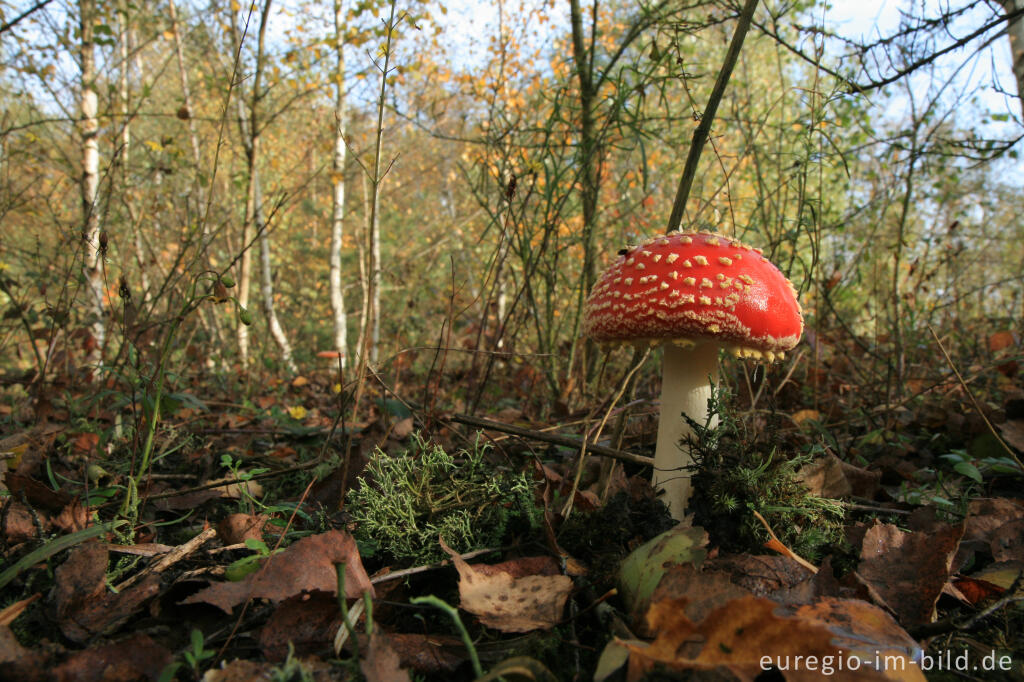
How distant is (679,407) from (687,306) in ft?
1.49

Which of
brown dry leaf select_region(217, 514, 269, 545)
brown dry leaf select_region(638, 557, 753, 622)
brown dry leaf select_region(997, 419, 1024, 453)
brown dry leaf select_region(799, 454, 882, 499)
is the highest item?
brown dry leaf select_region(997, 419, 1024, 453)

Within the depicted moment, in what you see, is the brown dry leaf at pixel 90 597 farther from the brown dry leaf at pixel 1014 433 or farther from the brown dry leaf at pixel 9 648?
the brown dry leaf at pixel 1014 433

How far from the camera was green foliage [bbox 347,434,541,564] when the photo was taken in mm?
1491

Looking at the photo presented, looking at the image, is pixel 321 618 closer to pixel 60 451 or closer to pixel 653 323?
pixel 653 323

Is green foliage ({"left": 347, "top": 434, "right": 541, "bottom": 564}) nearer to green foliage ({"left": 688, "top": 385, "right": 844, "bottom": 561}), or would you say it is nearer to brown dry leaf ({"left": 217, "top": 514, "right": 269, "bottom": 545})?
brown dry leaf ({"left": 217, "top": 514, "right": 269, "bottom": 545})

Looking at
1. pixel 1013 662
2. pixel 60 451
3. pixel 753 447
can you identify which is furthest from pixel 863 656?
pixel 60 451

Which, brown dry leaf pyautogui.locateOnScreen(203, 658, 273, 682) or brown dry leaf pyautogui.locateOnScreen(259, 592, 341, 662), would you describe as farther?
brown dry leaf pyautogui.locateOnScreen(259, 592, 341, 662)

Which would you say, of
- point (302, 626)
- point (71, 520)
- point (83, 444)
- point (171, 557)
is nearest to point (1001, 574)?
point (302, 626)

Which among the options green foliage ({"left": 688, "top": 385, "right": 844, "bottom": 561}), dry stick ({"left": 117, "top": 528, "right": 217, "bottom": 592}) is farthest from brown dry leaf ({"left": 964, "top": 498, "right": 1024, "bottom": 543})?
dry stick ({"left": 117, "top": 528, "right": 217, "bottom": 592})

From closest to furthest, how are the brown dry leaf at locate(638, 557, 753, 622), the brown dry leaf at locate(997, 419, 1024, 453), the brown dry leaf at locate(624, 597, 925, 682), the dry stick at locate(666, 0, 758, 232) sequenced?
the brown dry leaf at locate(624, 597, 925, 682) < the brown dry leaf at locate(638, 557, 753, 622) < the dry stick at locate(666, 0, 758, 232) < the brown dry leaf at locate(997, 419, 1024, 453)

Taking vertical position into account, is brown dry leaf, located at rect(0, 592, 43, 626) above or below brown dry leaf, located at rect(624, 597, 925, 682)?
below

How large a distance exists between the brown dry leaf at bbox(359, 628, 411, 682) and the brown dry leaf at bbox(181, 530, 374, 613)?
0.18 meters

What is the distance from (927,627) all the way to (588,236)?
2.53m

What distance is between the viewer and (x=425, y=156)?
16.2 m
